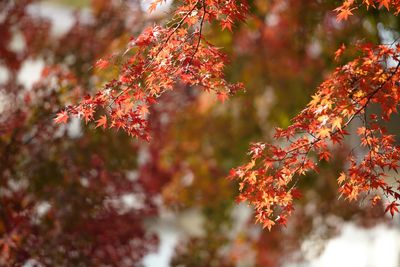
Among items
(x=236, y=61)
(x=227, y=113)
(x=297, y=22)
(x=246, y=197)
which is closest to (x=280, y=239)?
(x=227, y=113)

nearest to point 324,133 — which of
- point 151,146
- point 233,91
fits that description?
point 233,91

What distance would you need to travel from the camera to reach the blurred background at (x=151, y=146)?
544cm

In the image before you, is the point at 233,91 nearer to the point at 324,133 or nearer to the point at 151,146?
the point at 324,133

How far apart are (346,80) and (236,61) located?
185 inches

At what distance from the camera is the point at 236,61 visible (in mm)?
7977

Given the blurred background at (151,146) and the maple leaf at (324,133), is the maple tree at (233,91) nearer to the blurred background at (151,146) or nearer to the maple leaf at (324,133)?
the maple leaf at (324,133)

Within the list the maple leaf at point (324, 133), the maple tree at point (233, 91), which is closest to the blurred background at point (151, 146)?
the maple tree at point (233, 91)

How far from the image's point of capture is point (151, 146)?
340 inches

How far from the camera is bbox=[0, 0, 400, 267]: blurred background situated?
544 centimetres

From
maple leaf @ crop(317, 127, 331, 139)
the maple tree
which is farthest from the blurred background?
maple leaf @ crop(317, 127, 331, 139)

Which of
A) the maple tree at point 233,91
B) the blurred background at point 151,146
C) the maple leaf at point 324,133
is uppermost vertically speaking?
the blurred background at point 151,146

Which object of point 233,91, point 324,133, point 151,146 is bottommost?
point 324,133

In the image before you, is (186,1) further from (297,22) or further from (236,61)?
(236,61)

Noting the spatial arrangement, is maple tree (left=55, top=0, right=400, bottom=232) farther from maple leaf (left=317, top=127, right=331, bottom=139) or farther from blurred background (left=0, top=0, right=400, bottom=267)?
blurred background (left=0, top=0, right=400, bottom=267)
